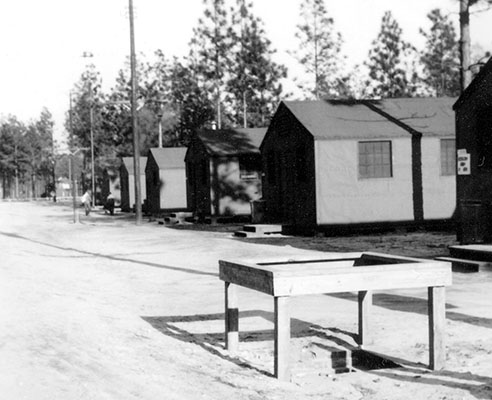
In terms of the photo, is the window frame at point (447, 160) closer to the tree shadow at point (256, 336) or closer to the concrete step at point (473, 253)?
the concrete step at point (473, 253)

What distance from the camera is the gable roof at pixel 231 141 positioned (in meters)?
34.8

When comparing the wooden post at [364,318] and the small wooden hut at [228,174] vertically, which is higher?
A: the small wooden hut at [228,174]

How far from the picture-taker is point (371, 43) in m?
69.7

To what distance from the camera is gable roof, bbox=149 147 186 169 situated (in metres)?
44.2

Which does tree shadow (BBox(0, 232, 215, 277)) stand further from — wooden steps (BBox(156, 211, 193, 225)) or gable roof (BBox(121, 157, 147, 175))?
gable roof (BBox(121, 157, 147, 175))

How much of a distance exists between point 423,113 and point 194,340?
19689mm

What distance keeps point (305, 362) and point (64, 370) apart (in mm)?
2421

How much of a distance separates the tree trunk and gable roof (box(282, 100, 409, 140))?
344 centimetres

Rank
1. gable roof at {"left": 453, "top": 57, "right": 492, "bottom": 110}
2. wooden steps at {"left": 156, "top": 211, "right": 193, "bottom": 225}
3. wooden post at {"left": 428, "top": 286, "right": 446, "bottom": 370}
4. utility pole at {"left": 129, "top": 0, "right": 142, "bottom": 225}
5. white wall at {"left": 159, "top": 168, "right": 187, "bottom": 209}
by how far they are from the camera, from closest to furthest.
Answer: wooden post at {"left": 428, "top": 286, "right": 446, "bottom": 370} < gable roof at {"left": 453, "top": 57, "right": 492, "bottom": 110} < utility pole at {"left": 129, "top": 0, "right": 142, "bottom": 225} < wooden steps at {"left": 156, "top": 211, "right": 193, "bottom": 225} < white wall at {"left": 159, "top": 168, "right": 187, "bottom": 209}

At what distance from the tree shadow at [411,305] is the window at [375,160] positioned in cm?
1333

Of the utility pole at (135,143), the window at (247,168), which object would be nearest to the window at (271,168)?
the window at (247,168)

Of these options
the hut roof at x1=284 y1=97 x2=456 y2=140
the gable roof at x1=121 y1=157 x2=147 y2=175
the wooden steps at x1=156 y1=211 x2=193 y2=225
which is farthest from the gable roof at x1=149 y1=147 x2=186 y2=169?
the hut roof at x1=284 y1=97 x2=456 y2=140

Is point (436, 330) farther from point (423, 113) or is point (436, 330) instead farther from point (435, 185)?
point (423, 113)

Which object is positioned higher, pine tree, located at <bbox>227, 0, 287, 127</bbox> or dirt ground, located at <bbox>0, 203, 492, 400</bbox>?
pine tree, located at <bbox>227, 0, 287, 127</bbox>
